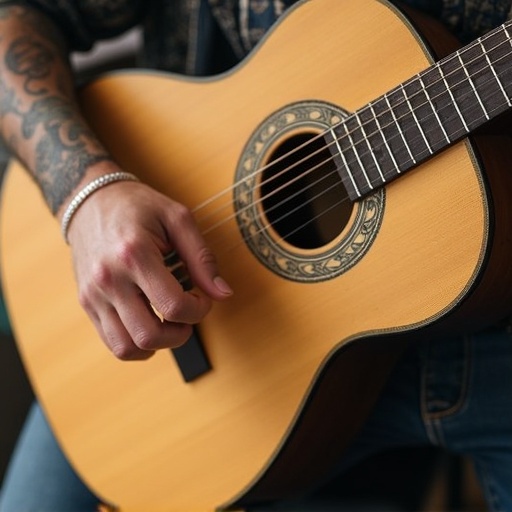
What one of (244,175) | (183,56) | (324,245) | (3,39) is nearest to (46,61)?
(3,39)

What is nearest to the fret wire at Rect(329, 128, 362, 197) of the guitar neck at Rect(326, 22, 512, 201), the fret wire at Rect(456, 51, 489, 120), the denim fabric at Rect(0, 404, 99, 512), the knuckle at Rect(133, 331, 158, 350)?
the guitar neck at Rect(326, 22, 512, 201)

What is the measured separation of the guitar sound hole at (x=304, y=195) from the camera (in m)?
0.71

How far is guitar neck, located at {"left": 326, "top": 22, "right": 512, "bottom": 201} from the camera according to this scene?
567 millimetres

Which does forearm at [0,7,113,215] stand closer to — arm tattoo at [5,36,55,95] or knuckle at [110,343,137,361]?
arm tattoo at [5,36,55,95]

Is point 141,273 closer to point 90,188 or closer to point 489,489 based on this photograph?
point 90,188

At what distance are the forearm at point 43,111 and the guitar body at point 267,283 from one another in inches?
2.5

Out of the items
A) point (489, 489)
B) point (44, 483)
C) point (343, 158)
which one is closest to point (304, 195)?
point (343, 158)

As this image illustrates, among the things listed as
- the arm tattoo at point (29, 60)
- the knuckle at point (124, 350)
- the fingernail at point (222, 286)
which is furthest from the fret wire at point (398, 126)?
the arm tattoo at point (29, 60)

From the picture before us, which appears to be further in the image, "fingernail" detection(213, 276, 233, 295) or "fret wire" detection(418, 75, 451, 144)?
"fingernail" detection(213, 276, 233, 295)

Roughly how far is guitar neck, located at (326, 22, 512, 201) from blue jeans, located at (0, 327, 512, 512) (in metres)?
0.22

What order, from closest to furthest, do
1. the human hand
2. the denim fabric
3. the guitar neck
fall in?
the guitar neck
the human hand
the denim fabric

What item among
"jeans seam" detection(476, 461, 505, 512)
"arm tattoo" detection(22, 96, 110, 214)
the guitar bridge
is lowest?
"jeans seam" detection(476, 461, 505, 512)

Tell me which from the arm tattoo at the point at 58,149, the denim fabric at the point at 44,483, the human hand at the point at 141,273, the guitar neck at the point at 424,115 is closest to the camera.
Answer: the guitar neck at the point at 424,115

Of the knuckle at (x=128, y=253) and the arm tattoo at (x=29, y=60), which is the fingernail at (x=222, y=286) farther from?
the arm tattoo at (x=29, y=60)
